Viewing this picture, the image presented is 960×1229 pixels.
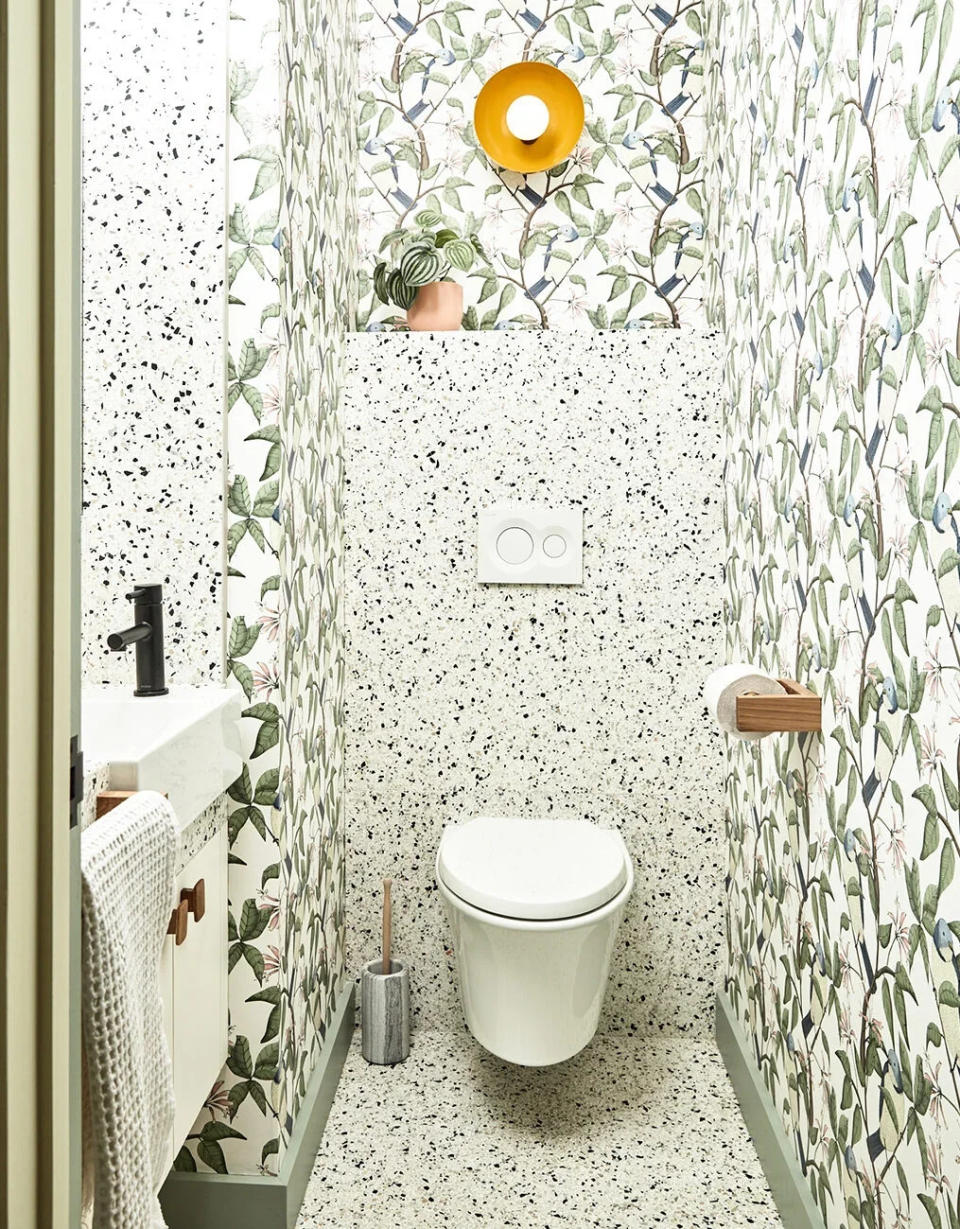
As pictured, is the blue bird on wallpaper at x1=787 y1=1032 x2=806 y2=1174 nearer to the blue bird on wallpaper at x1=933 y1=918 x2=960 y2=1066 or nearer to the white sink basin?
the blue bird on wallpaper at x1=933 y1=918 x2=960 y2=1066

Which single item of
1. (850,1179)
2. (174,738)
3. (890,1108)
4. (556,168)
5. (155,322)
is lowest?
(850,1179)

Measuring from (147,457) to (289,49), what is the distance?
711 mm

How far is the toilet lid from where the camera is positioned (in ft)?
5.68

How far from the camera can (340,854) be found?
2229 mm

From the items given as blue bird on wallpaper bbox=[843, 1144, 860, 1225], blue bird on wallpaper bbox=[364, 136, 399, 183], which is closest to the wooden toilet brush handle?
blue bird on wallpaper bbox=[843, 1144, 860, 1225]

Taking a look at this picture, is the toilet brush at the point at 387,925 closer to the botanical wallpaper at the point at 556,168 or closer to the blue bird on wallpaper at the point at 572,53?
the botanical wallpaper at the point at 556,168

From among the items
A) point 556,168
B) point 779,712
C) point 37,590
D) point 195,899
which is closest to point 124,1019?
point 37,590

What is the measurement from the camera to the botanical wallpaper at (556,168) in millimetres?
2277

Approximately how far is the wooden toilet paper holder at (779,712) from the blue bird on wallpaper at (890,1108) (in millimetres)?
442

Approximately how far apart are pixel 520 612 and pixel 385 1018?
0.94 m

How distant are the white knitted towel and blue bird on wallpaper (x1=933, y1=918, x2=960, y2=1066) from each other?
0.77 metres

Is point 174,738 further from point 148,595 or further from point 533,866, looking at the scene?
point 533,866

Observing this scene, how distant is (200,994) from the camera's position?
144cm

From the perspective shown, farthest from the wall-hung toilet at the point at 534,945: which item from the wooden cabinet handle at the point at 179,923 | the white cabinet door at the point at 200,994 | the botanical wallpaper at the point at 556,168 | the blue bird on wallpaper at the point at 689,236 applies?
the blue bird on wallpaper at the point at 689,236
